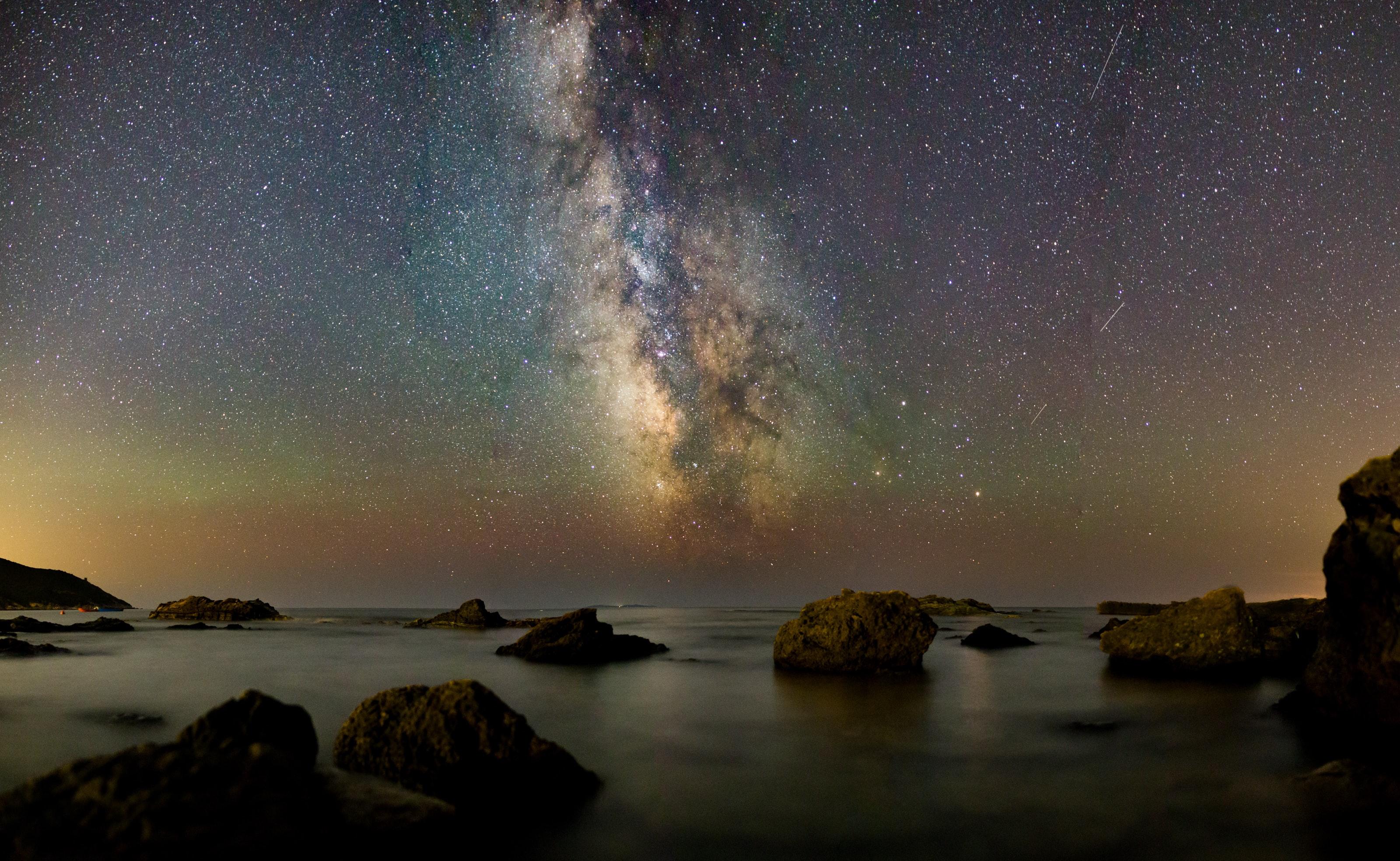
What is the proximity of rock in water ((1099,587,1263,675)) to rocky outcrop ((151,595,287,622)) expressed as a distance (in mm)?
61239

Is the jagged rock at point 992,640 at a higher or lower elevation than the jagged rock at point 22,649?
lower

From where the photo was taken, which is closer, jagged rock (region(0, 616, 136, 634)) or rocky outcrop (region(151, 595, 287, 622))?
jagged rock (region(0, 616, 136, 634))

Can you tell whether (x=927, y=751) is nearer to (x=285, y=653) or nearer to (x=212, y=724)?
(x=212, y=724)

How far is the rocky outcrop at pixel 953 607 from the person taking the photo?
7888 cm

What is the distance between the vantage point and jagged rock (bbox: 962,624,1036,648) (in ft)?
93.9

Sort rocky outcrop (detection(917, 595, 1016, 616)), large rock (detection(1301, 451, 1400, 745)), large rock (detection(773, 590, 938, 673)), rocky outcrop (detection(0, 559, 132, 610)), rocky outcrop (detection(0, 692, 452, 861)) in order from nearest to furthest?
rocky outcrop (detection(0, 692, 452, 861))
large rock (detection(1301, 451, 1400, 745))
large rock (detection(773, 590, 938, 673))
rocky outcrop (detection(917, 595, 1016, 616))
rocky outcrop (detection(0, 559, 132, 610))

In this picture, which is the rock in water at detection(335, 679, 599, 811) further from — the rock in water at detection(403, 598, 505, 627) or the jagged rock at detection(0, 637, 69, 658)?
the rock in water at detection(403, 598, 505, 627)

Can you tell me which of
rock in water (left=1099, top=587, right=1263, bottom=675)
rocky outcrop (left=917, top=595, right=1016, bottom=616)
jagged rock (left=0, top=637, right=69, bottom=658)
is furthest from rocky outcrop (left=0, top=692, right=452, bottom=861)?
rocky outcrop (left=917, top=595, right=1016, bottom=616)

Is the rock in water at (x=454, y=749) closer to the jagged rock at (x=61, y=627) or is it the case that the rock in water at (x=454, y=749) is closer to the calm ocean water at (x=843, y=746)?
the calm ocean water at (x=843, y=746)

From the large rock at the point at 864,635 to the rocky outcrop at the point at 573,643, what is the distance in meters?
7.39

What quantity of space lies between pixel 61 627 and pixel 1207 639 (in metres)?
55.6

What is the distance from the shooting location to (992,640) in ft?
94.9

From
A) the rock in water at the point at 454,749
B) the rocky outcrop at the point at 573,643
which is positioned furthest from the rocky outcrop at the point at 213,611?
the rock in water at the point at 454,749

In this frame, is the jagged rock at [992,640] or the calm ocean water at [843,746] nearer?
the calm ocean water at [843,746]
